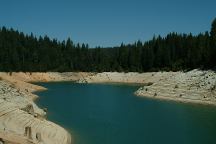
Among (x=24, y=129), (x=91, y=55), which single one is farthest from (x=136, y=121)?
(x=91, y=55)

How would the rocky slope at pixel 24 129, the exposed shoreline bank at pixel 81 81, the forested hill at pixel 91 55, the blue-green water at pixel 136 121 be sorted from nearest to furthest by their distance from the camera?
the rocky slope at pixel 24 129 < the exposed shoreline bank at pixel 81 81 < the blue-green water at pixel 136 121 < the forested hill at pixel 91 55

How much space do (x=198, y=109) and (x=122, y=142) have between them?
1221 inches

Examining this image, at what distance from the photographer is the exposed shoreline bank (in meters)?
39.2

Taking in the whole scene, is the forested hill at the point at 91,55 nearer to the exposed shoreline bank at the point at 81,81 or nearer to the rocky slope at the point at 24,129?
the exposed shoreline bank at the point at 81,81

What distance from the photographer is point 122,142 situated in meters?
42.2

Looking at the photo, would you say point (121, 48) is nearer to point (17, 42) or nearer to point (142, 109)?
point (17, 42)

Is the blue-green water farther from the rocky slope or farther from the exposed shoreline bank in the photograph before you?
the exposed shoreline bank

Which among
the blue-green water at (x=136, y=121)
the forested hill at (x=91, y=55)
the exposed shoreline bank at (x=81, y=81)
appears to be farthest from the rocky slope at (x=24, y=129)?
the forested hill at (x=91, y=55)

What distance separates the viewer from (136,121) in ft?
183

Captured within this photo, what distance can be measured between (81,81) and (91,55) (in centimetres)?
4348

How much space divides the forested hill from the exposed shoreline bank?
21.5ft

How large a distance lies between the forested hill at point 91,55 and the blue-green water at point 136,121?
1996 inches

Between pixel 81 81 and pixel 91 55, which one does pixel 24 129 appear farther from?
pixel 91 55

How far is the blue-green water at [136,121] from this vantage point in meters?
44.4
